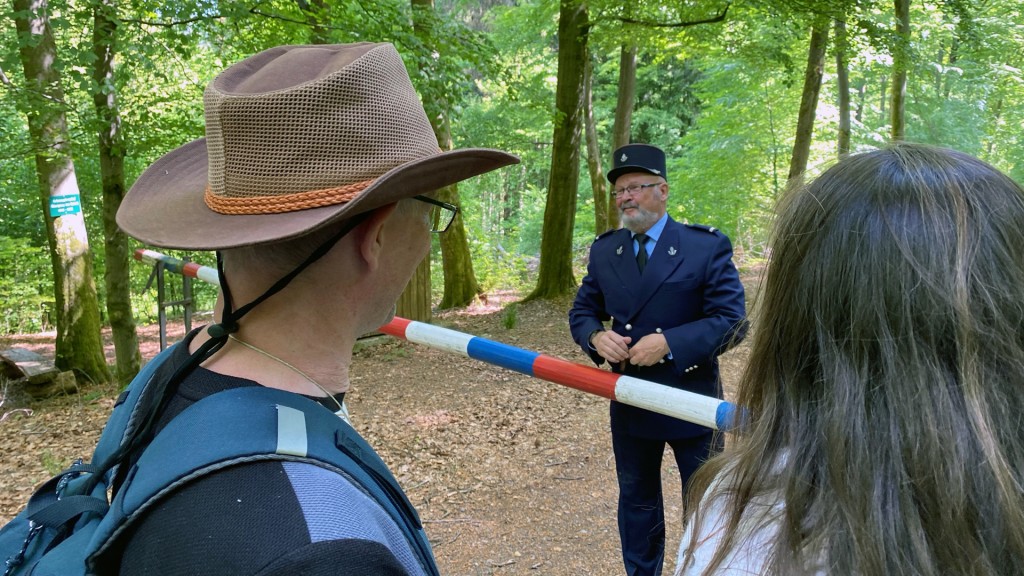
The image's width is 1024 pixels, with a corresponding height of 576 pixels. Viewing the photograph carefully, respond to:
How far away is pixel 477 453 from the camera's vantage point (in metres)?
5.16

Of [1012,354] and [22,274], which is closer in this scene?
[1012,354]

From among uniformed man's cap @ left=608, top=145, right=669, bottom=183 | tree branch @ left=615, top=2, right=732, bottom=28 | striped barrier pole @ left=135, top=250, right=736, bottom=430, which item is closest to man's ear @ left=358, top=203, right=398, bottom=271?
A: striped barrier pole @ left=135, top=250, right=736, bottom=430

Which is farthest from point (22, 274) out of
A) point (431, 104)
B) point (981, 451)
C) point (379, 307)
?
point (981, 451)

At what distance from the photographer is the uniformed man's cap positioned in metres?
3.06

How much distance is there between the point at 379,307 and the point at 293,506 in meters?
0.52

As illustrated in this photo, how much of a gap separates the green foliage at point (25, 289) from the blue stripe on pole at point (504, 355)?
13553 mm

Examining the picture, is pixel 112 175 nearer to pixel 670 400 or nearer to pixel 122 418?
pixel 122 418

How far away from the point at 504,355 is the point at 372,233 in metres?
1.47

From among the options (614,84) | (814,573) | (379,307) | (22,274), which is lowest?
(22,274)

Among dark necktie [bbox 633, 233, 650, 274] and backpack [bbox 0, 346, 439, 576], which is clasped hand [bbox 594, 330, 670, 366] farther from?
backpack [bbox 0, 346, 439, 576]

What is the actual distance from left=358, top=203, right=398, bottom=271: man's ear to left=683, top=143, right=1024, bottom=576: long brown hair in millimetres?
701

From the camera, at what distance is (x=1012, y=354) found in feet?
2.81

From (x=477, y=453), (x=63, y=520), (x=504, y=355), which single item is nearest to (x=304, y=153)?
(x=63, y=520)

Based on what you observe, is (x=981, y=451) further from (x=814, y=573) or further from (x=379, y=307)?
(x=379, y=307)
